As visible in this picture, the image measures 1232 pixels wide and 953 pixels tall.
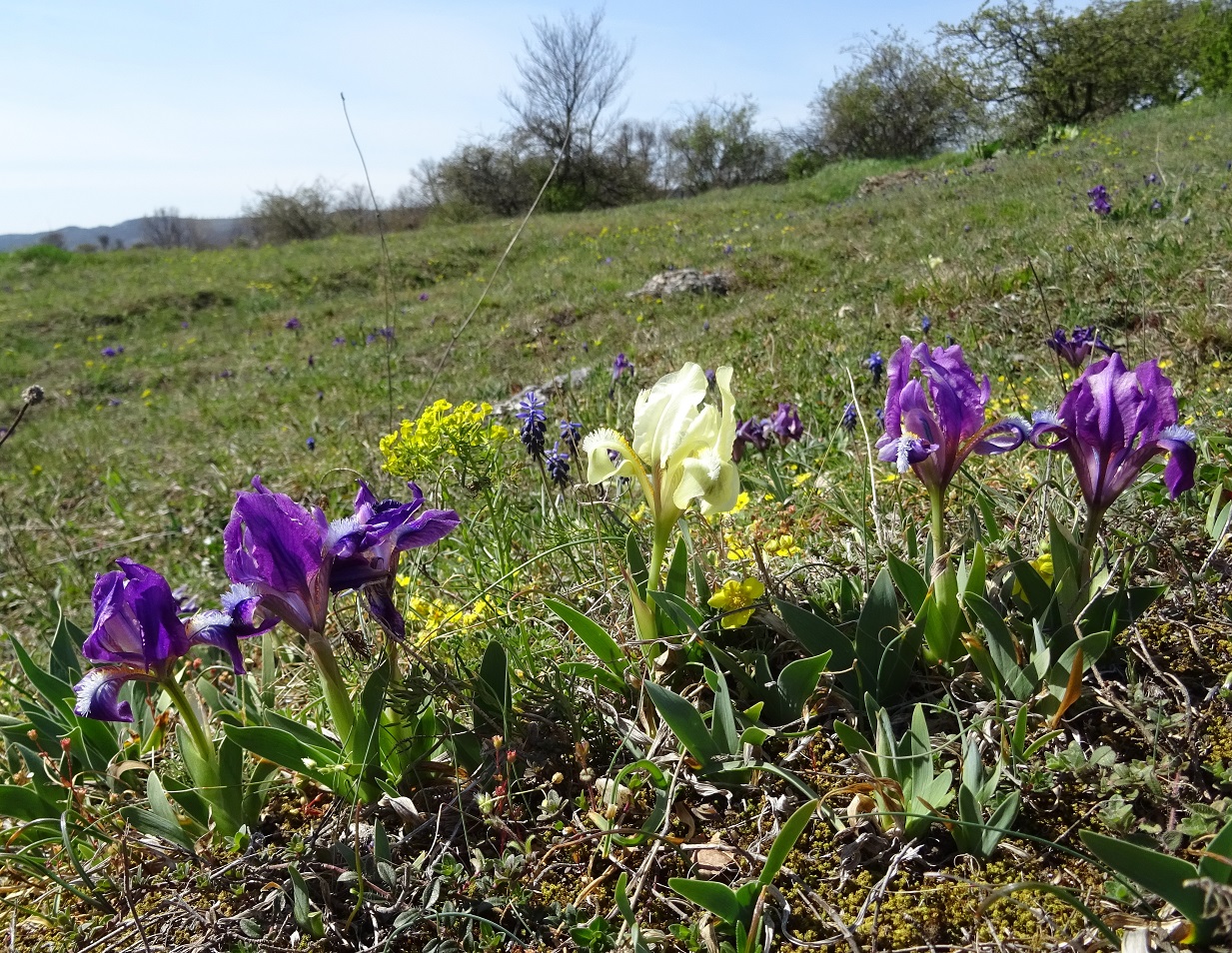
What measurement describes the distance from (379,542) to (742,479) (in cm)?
188

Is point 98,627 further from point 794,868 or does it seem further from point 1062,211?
point 1062,211

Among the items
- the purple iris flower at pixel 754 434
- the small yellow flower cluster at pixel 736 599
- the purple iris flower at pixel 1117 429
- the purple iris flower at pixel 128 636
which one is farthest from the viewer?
the purple iris flower at pixel 754 434

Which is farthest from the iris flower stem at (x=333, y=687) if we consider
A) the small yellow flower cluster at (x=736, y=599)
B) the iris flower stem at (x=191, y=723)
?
the small yellow flower cluster at (x=736, y=599)

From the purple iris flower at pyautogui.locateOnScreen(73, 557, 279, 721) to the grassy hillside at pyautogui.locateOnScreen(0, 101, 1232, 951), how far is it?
1.22 feet

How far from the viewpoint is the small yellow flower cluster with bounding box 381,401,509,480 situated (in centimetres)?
206

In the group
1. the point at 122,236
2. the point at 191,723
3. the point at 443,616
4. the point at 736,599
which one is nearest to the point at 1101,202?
the point at 736,599

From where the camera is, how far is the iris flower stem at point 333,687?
1.34 m

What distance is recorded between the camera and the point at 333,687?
1.39 m

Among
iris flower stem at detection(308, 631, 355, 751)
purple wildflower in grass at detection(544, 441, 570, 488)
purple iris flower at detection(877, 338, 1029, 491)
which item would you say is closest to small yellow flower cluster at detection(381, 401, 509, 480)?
purple wildflower in grass at detection(544, 441, 570, 488)

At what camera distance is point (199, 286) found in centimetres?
1353

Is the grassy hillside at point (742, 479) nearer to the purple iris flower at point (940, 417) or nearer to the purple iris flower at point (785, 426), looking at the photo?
the purple iris flower at point (785, 426)

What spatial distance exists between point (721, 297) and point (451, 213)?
23.2 metres

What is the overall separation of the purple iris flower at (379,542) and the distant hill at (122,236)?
68.3ft

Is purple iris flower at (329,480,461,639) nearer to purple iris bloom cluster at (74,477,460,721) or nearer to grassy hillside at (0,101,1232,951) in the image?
purple iris bloom cluster at (74,477,460,721)
